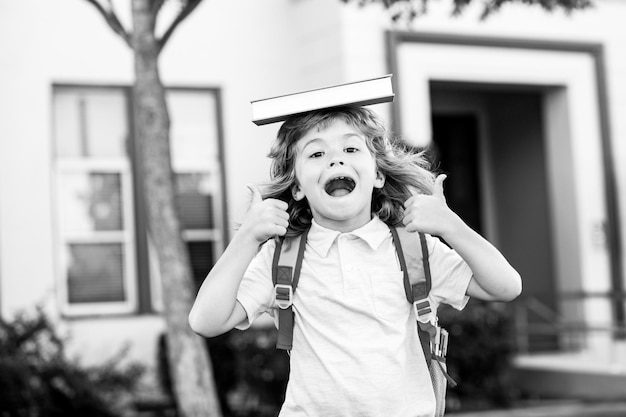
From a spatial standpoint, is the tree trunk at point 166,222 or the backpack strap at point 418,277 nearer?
the backpack strap at point 418,277

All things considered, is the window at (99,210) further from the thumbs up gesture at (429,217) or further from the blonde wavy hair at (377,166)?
the thumbs up gesture at (429,217)

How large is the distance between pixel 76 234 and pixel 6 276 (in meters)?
0.78

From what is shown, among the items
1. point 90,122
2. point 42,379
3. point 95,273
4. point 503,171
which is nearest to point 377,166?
point 42,379

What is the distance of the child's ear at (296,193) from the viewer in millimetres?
3135

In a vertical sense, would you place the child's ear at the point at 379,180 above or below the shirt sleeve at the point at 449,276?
above

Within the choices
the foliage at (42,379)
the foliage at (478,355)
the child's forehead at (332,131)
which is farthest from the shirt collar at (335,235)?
the foliage at (478,355)

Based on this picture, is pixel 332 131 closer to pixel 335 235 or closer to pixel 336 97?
pixel 336 97

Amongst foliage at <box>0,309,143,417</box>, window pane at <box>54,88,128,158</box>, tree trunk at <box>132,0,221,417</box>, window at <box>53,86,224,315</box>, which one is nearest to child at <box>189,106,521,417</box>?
tree trunk at <box>132,0,221,417</box>

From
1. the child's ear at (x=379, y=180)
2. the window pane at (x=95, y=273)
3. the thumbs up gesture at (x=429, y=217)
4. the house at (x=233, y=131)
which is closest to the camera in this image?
the thumbs up gesture at (x=429, y=217)

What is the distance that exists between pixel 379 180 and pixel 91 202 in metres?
7.08

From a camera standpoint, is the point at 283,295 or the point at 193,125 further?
the point at 193,125

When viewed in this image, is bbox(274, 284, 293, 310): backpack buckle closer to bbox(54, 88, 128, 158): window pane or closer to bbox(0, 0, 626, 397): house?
bbox(0, 0, 626, 397): house

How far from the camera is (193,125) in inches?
408

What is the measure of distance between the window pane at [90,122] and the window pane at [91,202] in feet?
0.75
